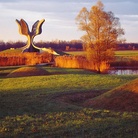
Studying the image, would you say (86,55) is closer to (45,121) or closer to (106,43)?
(106,43)

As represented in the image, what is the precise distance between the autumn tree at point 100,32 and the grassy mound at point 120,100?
26.1m

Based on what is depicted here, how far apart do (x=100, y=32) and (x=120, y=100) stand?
92.4 ft

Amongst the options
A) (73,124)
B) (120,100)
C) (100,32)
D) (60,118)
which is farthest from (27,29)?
(73,124)

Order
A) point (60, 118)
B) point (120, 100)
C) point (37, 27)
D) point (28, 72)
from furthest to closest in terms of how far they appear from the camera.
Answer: point (37, 27) → point (28, 72) → point (120, 100) → point (60, 118)

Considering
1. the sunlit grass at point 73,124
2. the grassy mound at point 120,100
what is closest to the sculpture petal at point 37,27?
the grassy mound at point 120,100

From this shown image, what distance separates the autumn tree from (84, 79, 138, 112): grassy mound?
2606 centimetres

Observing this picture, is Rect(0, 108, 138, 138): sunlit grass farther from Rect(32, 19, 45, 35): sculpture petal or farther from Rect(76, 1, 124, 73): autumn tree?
Rect(32, 19, 45, 35): sculpture petal

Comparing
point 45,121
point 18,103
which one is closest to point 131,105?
point 45,121

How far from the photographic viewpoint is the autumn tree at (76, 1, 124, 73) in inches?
1505

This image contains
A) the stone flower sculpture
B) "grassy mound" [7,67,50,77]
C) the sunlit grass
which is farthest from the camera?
the stone flower sculpture

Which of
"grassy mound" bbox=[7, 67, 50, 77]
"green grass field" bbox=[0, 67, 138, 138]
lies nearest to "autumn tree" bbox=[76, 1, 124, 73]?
"grassy mound" bbox=[7, 67, 50, 77]

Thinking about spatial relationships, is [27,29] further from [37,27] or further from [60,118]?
[60,118]

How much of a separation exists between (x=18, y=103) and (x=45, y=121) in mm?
3413

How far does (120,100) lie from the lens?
11.2 meters
